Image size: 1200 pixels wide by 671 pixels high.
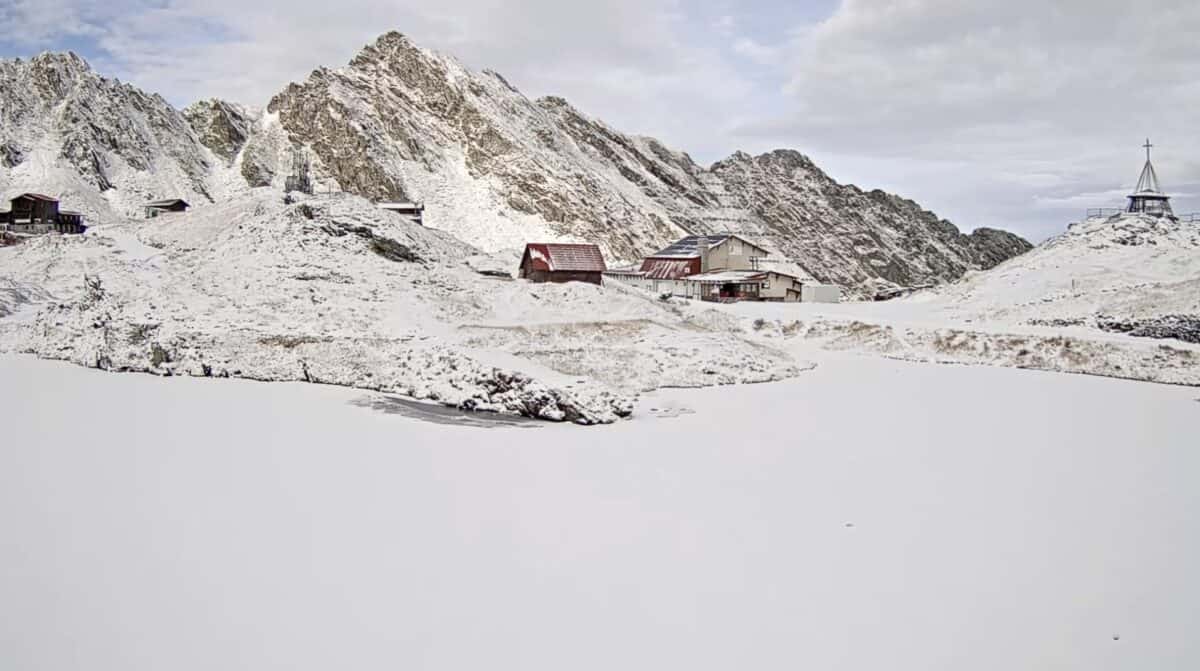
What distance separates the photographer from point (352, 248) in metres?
26.9

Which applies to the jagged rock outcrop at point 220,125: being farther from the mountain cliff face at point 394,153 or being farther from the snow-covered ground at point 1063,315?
the snow-covered ground at point 1063,315

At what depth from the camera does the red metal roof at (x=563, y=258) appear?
4123cm

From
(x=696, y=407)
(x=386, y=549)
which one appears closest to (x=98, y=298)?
(x=696, y=407)

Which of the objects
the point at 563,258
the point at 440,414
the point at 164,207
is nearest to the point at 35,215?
the point at 164,207

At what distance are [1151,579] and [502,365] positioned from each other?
12270mm

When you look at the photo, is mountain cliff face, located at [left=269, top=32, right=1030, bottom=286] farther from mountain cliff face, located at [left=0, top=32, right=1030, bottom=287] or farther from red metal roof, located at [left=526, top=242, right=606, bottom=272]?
red metal roof, located at [left=526, top=242, right=606, bottom=272]

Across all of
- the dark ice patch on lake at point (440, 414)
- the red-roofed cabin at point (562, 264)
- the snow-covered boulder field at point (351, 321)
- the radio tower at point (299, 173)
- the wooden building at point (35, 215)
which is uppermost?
the radio tower at point (299, 173)

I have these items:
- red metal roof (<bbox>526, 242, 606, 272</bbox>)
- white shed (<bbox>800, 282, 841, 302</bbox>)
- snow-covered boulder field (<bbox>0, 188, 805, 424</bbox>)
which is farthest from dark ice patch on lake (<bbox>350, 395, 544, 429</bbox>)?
white shed (<bbox>800, 282, 841, 302</bbox>)

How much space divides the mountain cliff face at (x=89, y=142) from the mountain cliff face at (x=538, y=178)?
12779 mm

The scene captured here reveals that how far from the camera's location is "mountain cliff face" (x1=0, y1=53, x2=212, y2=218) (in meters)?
67.5

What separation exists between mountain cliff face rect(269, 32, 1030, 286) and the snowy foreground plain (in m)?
62.5

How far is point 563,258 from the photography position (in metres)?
41.6

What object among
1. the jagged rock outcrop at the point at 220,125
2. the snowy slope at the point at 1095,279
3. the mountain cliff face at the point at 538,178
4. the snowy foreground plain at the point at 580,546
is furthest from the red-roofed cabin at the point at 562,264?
the jagged rock outcrop at the point at 220,125

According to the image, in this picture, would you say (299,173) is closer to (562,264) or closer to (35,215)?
(35,215)
